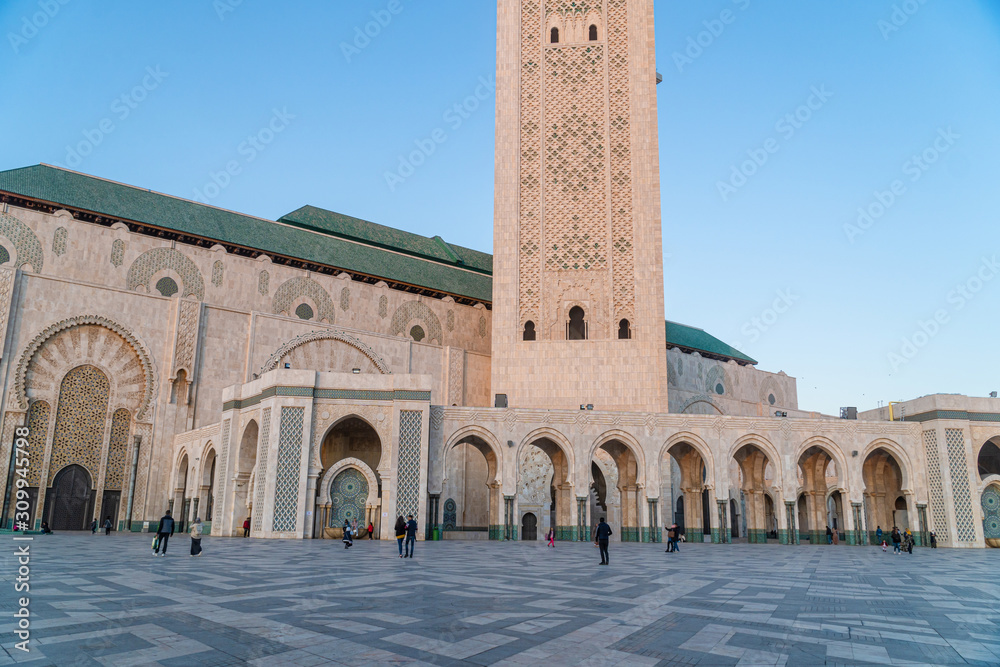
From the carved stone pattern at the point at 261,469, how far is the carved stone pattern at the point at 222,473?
2176mm

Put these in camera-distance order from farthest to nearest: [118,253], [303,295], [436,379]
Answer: [436,379] → [303,295] → [118,253]

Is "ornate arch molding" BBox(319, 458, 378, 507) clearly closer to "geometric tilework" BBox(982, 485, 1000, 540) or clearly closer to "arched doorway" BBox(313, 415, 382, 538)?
"arched doorway" BBox(313, 415, 382, 538)

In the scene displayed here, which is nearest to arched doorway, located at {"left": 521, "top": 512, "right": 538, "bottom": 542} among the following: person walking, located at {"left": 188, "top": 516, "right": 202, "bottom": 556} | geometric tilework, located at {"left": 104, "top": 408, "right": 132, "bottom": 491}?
geometric tilework, located at {"left": 104, "top": 408, "right": 132, "bottom": 491}

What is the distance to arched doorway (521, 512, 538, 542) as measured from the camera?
26172 mm

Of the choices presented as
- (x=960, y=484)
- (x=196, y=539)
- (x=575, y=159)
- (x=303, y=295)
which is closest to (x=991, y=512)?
(x=960, y=484)

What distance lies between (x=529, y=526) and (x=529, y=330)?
24.1 ft

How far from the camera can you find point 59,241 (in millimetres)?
23234

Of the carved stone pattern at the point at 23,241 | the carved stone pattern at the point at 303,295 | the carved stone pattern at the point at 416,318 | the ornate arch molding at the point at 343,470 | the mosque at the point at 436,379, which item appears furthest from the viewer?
the carved stone pattern at the point at 416,318

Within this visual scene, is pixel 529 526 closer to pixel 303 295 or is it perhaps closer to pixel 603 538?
pixel 303 295

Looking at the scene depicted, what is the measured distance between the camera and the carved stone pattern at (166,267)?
24422 mm

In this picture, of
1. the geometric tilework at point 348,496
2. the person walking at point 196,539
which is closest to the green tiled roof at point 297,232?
the geometric tilework at point 348,496

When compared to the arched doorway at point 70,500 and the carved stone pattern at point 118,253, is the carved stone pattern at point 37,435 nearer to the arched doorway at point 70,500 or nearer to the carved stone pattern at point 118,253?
the arched doorway at point 70,500

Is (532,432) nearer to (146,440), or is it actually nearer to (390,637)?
(146,440)

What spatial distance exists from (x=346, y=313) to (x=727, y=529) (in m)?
16.5
